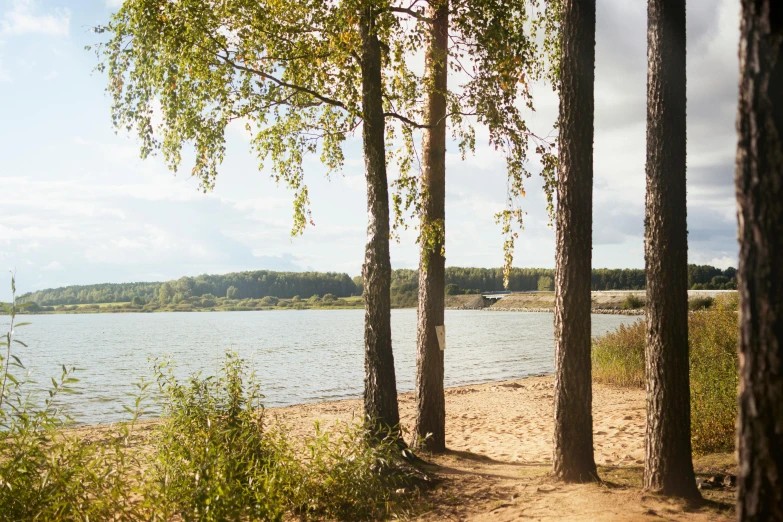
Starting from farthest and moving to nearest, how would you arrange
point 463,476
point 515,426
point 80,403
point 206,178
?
point 80,403, point 515,426, point 206,178, point 463,476

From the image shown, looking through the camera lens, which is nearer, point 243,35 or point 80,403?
point 243,35

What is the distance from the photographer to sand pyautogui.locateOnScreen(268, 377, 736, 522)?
18.2ft

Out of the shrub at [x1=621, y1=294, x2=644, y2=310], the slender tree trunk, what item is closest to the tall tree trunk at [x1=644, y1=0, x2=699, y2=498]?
the slender tree trunk

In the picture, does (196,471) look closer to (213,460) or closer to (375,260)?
(213,460)

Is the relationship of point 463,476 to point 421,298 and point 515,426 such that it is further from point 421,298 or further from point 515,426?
point 515,426

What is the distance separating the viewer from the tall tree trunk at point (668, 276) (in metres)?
5.90

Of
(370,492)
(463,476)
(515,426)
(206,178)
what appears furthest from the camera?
(515,426)

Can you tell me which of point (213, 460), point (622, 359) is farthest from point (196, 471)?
point (622, 359)

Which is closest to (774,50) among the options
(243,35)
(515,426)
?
(243,35)

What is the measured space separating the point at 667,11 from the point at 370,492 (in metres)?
5.74

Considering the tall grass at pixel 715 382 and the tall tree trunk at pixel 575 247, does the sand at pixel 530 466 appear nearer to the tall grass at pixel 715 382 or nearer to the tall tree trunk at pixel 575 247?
the tall tree trunk at pixel 575 247

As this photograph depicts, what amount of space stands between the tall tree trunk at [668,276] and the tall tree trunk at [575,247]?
0.70m

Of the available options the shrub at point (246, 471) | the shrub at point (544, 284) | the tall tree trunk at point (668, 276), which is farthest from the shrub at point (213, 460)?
the shrub at point (544, 284)

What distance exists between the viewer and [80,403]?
1739cm
